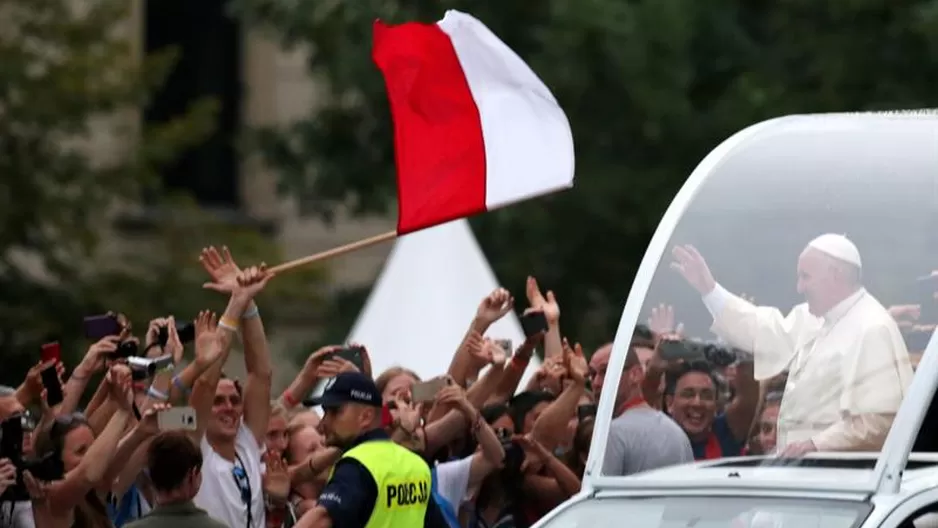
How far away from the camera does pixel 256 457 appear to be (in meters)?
9.73

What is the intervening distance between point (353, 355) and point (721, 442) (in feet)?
9.02

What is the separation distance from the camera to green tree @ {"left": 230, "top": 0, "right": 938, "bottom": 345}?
17984mm

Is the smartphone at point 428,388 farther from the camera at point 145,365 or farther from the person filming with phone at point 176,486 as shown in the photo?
the person filming with phone at point 176,486

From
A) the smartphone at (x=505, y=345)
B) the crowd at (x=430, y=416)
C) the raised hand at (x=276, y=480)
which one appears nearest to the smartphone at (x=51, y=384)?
the crowd at (x=430, y=416)

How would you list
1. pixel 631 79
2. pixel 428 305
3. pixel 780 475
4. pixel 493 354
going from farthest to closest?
pixel 631 79 → pixel 428 305 → pixel 493 354 → pixel 780 475

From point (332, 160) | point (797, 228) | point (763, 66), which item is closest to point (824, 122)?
point (797, 228)

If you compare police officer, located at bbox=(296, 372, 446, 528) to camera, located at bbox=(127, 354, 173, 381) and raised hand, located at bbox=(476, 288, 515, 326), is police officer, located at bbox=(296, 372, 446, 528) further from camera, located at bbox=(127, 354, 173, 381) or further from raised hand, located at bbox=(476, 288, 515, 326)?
raised hand, located at bbox=(476, 288, 515, 326)

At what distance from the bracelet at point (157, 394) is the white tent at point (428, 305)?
3803 mm

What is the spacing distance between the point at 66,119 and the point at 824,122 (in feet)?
45.7

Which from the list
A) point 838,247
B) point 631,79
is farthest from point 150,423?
point 631,79

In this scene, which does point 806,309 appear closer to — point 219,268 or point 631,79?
point 219,268

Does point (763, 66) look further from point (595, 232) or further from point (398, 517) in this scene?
point (398, 517)

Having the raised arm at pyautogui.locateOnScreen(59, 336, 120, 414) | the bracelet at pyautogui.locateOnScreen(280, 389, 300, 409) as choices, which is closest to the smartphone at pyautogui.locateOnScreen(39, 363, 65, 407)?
the raised arm at pyautogui.locateOnScreen(59, 336, 120, 414)

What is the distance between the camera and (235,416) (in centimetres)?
962
